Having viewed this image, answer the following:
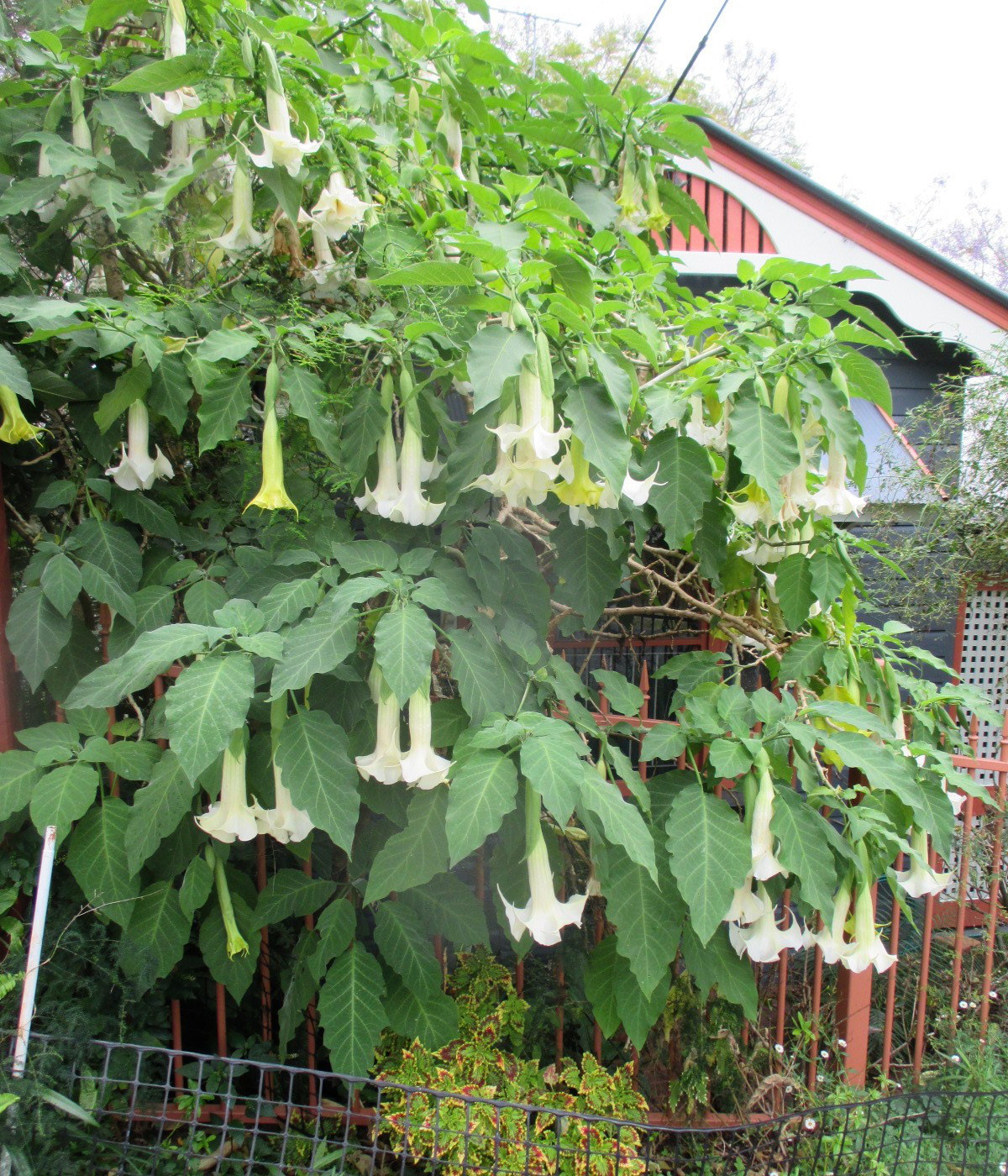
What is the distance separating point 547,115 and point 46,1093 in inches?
111

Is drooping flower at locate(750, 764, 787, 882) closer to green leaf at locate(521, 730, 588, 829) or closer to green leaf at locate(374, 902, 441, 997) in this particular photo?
green leaf at locate(521, 730, 588, 829)

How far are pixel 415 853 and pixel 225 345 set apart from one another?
105 cm

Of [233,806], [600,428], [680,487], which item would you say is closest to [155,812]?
[233,806]

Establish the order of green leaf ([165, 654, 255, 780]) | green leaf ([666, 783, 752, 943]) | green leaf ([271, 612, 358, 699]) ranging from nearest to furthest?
green leaf ([165, 654, 255, 780]) < green leaf ([271, 612, 358, 699]) < green leaf ([666, 783, 752, 943])

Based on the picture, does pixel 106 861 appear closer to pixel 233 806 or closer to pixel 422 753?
pixel 233 806

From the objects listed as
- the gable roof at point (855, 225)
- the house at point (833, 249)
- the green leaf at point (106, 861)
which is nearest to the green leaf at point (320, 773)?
the green leaf at point (106, 861)

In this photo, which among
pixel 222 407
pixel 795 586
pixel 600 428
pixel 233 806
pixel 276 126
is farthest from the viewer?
pixel 795 586

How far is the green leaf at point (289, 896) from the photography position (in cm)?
187

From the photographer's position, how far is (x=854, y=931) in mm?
1803

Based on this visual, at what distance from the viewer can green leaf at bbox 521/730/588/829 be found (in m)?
1.29

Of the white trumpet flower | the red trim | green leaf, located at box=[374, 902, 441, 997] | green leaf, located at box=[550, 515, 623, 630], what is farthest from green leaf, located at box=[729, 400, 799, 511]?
the red trim

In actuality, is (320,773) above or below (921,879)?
above

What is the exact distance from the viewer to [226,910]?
6.00 feet

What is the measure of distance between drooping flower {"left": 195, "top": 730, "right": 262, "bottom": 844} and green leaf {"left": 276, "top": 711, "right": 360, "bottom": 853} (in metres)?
0.08
